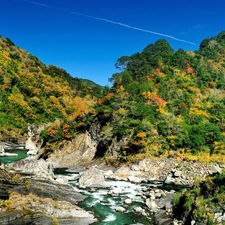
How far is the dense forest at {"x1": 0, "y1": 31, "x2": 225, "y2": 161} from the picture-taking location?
1969 inches

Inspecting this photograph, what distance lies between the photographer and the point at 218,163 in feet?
149

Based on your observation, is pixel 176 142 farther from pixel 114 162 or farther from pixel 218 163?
pixel 114 162

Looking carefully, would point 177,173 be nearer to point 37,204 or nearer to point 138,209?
point 138,209

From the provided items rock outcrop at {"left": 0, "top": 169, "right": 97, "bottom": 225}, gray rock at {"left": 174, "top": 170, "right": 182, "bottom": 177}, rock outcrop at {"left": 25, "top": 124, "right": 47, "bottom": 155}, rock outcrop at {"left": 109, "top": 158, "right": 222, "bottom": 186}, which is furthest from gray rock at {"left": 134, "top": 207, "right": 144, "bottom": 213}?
rock outcrop at {"left": 25, "top": 124, "right": 47, "bottom": 155}

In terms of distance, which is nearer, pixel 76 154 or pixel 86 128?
pixel 76 154

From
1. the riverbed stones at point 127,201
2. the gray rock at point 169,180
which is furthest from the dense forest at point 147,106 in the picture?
the riverbed stones at point 127,201

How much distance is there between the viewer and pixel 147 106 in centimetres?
5466

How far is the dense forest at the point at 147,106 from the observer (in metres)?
50.0

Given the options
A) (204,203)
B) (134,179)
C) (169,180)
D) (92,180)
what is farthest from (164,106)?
(204,203)

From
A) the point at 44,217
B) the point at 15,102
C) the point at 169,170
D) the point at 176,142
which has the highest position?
the point at 15,102

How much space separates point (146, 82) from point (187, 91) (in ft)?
38.0

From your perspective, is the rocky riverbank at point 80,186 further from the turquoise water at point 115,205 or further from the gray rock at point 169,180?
the turquoise water at point 115,205

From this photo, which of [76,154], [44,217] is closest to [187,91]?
[76,154]

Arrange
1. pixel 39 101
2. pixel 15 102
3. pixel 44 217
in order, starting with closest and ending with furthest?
1. pixel 44 217
2. pixel 15 102
3. pixel 39 101
